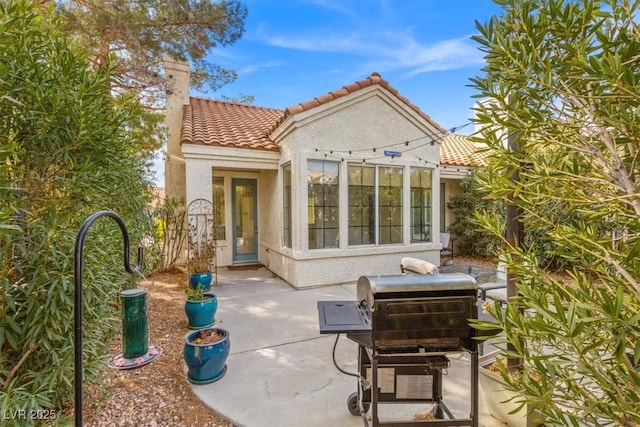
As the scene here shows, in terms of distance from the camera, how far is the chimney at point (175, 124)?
9977mm

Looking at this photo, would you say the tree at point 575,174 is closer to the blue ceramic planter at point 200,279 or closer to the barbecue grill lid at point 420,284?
the barbecue grill lid at point 420,284

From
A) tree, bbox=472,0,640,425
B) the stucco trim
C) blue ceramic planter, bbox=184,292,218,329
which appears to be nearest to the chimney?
the stucco trim

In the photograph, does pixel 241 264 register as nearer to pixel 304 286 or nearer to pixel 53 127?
pixel 304 286

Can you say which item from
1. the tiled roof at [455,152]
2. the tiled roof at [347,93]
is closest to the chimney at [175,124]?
the tiled roof at [347,93]

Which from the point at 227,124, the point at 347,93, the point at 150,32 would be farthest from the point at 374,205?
the point at 150,32

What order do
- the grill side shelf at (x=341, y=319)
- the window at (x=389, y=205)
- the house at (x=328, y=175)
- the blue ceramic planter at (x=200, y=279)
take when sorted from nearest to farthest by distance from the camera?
the grill side shelf at (x=341, y=319)
the blue ceramic planter at (x=200, y=279)
the house at (x=328, y=175)
the window at (x=389, y=205)

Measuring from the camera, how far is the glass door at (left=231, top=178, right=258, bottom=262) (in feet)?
35.7

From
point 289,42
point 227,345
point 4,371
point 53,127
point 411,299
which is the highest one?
point 289,42

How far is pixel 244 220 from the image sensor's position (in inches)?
437

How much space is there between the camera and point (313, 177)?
8.02m

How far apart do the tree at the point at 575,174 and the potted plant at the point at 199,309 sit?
4.99 meters

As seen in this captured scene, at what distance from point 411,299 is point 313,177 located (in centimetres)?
592

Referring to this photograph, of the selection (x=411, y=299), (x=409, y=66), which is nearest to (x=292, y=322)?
(x=411, y=299)

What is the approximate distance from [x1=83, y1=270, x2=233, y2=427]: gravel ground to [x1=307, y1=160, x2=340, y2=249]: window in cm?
423
